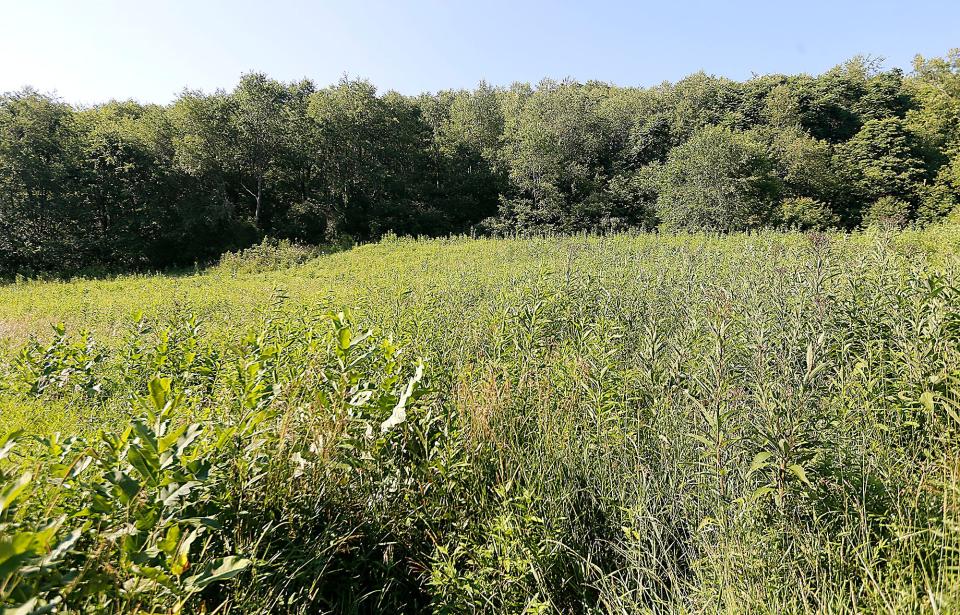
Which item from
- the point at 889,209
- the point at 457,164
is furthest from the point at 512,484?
the point at 889,209

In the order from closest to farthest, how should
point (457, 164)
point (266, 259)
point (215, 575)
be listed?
1. point (215, 575)
2. point (266, 259)
3. point (457, 164)

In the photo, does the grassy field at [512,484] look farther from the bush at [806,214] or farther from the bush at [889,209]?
the bush at [889,209]

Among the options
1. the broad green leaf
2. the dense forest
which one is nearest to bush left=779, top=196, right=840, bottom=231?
the dense forest

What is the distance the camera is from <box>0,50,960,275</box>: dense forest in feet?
74.7

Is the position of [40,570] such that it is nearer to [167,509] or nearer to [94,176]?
[167,509]

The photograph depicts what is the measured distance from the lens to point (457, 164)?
112 feet

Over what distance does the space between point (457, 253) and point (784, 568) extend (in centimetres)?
1460

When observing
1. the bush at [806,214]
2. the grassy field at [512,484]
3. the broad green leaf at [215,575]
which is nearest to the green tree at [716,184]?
the bush at [806,214]

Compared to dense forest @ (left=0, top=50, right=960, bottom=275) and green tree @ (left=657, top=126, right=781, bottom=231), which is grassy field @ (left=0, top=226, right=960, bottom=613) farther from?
dense forest @ (left=0, top=50, right=960, bottom=275)

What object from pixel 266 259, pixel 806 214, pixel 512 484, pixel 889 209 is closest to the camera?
pixel 512 484

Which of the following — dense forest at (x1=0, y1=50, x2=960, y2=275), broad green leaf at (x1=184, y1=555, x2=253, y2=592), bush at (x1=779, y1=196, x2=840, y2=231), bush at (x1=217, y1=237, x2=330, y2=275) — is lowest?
bush at (x1=217, y1=237, x2=330, y2=275)

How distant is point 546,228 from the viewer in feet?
96.8

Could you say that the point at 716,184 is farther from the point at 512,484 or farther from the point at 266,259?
the point at 512,484

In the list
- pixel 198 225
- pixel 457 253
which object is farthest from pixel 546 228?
pixel 198 225
